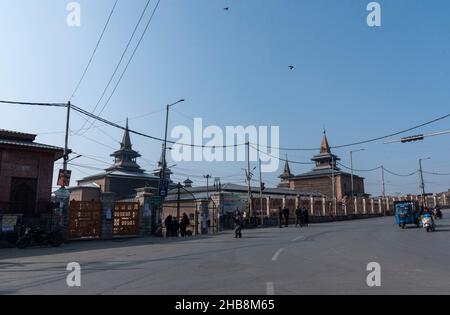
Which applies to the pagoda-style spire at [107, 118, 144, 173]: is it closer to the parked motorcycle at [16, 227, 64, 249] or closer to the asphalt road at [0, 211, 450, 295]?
the parked motorcycle at [16, 227, 64, 249]

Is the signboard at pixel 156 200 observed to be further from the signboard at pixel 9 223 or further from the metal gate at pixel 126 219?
the signboard at pixel 9 223

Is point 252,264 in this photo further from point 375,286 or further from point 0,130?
point 0,130

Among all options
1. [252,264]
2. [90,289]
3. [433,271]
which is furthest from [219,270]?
[433,271]

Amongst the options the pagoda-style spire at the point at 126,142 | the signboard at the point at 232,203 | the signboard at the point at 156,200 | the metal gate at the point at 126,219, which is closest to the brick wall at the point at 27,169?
the metal gate at the point at 126,219

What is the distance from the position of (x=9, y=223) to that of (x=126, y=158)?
55145 millimetres

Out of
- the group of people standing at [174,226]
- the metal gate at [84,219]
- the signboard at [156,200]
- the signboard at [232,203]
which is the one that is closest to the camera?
the metal gate at [84,219]

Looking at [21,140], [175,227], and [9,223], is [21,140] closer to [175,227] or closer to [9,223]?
[9,223]

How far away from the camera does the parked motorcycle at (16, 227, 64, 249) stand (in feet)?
63.4

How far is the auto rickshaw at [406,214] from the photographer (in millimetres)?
28375

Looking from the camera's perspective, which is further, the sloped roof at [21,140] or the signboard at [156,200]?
the signboard at [156,200]

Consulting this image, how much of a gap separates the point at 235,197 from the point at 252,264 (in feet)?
99.9

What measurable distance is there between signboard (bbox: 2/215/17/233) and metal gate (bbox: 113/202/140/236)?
5.97 m

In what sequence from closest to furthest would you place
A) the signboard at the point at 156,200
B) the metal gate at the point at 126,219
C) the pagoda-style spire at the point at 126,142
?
1. the metal gate at the point at 126,219
2. the signboard at the point at 156,200
3. the pagoda-style spire at the point at 126,142

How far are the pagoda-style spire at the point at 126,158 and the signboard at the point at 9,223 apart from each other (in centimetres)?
5222
